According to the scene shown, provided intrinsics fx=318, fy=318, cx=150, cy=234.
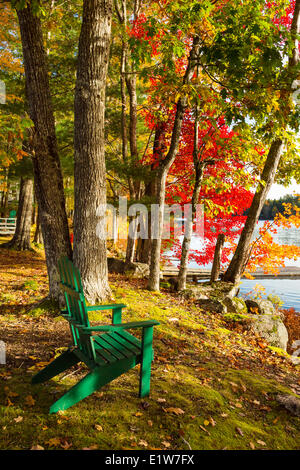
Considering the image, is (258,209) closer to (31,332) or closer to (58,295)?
(58,295)

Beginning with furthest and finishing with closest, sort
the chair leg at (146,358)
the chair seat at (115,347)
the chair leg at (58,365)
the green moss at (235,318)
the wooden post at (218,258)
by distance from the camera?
1. the wooden post at (218,258)
2. the green moss at (235,318)
3. the chair leg at (58,365)
4. the chair leg at (146,358)
5. the chair seat at (115,347)

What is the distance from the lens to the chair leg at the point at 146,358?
3004 mm

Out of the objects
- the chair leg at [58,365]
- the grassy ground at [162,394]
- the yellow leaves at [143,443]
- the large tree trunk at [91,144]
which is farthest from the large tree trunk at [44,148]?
the yellow leaves at [143,443]

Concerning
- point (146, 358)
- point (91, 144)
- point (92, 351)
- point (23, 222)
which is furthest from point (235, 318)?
point (23, 222)

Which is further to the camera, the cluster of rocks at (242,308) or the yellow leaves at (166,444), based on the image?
the cluster of rocks at (242,308)

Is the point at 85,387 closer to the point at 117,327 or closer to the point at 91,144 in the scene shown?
→ the point at 117,327

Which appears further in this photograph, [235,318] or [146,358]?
[235,318]

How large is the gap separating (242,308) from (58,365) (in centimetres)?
571

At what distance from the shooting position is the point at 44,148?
551 cm

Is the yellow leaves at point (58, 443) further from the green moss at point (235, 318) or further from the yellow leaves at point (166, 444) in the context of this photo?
the green moss at point (235, 318)

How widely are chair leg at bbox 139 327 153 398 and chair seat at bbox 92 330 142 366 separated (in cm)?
8

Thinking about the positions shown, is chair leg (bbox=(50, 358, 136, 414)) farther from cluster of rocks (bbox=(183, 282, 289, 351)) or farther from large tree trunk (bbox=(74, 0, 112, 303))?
cluster of rocks (bbox=(183, 282, 289, 351))

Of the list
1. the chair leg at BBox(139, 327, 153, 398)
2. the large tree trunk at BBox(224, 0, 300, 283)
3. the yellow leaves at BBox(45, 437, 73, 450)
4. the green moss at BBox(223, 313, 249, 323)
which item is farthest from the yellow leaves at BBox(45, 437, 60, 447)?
the large tree trunk at BBox(224, 0, 300, 283)

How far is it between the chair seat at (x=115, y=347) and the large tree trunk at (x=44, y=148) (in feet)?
8.60
